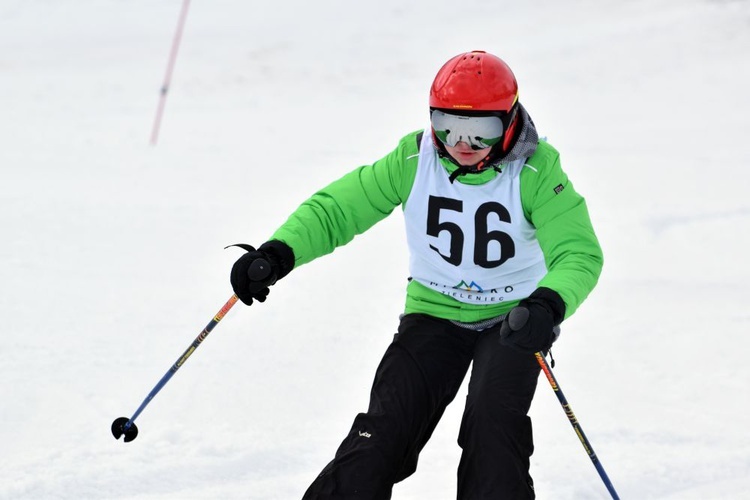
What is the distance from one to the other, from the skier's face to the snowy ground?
1.56 metres

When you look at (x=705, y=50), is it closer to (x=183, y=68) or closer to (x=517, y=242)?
(x=183, y=68)

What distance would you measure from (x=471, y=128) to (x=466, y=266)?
54 centimetres

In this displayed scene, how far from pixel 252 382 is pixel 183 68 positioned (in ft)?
26.7

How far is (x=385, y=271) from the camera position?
675 centimetres

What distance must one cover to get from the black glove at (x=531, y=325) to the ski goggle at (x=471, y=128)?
2.03ft

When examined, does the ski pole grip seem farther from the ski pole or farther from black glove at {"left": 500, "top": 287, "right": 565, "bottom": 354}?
black glove at {"left": 500, "top": 287, "right": 565, "bottom": 354}

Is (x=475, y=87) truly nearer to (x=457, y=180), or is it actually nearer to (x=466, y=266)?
(x=457, y=180)

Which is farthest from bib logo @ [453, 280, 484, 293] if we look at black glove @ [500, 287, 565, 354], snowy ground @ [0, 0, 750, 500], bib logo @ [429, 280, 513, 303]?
snowy ground @ [0, 0, 750, 500]

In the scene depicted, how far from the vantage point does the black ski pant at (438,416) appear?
3.14 metres

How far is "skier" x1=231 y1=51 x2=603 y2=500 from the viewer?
10.4 ft

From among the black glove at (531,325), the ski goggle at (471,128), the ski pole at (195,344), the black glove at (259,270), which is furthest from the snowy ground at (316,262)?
the ski goggle at (471,128)

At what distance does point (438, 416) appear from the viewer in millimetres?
3568

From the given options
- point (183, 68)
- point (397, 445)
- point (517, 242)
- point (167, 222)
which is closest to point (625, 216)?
point (167, 222)

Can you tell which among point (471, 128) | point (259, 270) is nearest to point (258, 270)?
point (259, 270)
